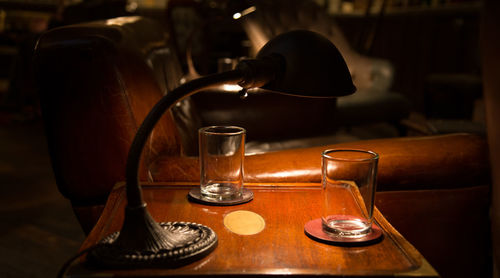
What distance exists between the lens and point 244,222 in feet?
2.57

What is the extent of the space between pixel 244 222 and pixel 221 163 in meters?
0.13

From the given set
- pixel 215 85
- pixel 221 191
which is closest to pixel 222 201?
pixel 221 191

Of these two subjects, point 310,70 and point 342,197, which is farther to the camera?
point 342,197

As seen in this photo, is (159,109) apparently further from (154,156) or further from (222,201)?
(154,156)

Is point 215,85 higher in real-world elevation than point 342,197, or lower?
higher

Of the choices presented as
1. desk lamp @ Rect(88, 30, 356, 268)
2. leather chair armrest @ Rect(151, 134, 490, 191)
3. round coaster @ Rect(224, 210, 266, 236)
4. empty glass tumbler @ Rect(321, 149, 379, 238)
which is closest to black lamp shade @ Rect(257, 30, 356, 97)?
desk lamp @ Rect(88, 30, 356, 268)

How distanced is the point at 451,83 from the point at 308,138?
2279mm

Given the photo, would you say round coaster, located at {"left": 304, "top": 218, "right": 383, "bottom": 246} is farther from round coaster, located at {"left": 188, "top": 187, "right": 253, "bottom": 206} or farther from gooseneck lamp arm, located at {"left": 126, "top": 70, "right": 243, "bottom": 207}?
gooseneck lamp arm, located at {"left": 126, "top": 70, "right": 243, "bottom": 207}

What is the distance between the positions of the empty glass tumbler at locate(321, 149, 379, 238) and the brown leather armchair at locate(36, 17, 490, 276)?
0.28 m

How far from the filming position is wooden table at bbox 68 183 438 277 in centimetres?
60

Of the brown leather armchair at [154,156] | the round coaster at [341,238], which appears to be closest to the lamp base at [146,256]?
the round coaster at [341,238]

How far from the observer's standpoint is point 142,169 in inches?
39.8

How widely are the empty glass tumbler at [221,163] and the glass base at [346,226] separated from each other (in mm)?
199

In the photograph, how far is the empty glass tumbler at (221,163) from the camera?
0.85 meters
